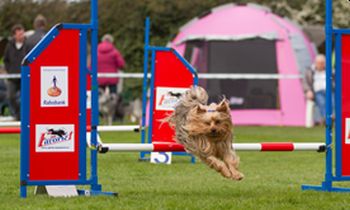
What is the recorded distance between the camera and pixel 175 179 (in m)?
9.72

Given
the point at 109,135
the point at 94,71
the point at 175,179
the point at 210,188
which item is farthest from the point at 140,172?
the point at 109,135

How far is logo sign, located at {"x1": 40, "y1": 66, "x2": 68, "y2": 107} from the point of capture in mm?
7660

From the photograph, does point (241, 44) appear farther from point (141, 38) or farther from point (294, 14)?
point (294, 14)

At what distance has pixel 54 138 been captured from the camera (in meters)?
7.73

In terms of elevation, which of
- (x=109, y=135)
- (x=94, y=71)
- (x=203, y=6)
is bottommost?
(x=109, y=135)

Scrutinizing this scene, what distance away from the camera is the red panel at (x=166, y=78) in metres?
11.1

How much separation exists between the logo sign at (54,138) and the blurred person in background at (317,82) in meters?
11.5

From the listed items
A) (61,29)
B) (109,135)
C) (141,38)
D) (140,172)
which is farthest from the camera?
(141,38)

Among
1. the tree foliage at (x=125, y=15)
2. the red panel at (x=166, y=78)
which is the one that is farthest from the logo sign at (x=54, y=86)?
the tree foliage at (x=125, y=15)

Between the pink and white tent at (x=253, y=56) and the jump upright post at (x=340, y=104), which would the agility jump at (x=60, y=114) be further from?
the pink and white tent at (x=253, y=56)

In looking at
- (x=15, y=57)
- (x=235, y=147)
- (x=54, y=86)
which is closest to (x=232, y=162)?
(x=235, y=147)

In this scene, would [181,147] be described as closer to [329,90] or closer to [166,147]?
[166,147]

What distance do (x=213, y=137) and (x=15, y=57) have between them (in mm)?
10380

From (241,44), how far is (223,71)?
0.72 meters
